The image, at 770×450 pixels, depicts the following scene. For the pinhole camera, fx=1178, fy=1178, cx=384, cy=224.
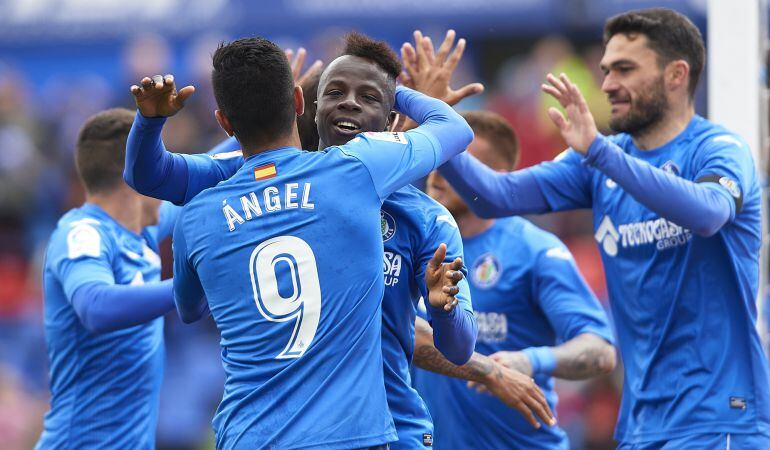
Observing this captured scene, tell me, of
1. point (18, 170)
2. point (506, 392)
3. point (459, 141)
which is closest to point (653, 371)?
point (506, 392)

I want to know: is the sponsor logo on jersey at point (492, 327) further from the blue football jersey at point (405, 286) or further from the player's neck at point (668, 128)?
the blue football jersey at point (405, 286)

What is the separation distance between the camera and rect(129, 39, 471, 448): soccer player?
13.6 feet

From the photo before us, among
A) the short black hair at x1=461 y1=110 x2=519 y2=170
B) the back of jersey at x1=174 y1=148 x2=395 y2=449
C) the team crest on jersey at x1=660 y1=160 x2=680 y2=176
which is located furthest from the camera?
the short black hair at x1=461 y1=110 x2=519 y2=170

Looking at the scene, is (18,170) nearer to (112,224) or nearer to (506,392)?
(112,224)

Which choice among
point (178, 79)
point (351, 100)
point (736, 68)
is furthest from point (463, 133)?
point (178, 79)

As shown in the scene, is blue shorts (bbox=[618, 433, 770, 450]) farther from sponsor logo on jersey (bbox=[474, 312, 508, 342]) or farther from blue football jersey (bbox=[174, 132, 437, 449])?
blue football jersey (bbox=[174, 132, 437, 449])

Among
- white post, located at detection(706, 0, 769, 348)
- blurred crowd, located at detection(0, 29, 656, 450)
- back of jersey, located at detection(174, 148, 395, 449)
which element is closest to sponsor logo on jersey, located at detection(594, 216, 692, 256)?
white post, located at detection(706, 0, 769, 348)

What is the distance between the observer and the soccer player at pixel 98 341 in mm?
5973

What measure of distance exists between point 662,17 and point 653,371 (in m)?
1.83

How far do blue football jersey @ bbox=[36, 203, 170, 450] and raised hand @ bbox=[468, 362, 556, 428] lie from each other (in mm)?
1886

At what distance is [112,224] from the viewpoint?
20.5ft

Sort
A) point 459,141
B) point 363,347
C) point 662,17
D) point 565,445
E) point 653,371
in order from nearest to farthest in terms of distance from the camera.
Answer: point 363,347
point 459,141
point 653,371
point 662,17
point 565,445

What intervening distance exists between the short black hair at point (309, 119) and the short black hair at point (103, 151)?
1.27m

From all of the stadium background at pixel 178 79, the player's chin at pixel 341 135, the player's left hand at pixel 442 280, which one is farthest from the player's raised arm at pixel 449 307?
the stadium background at pixel 178 79
